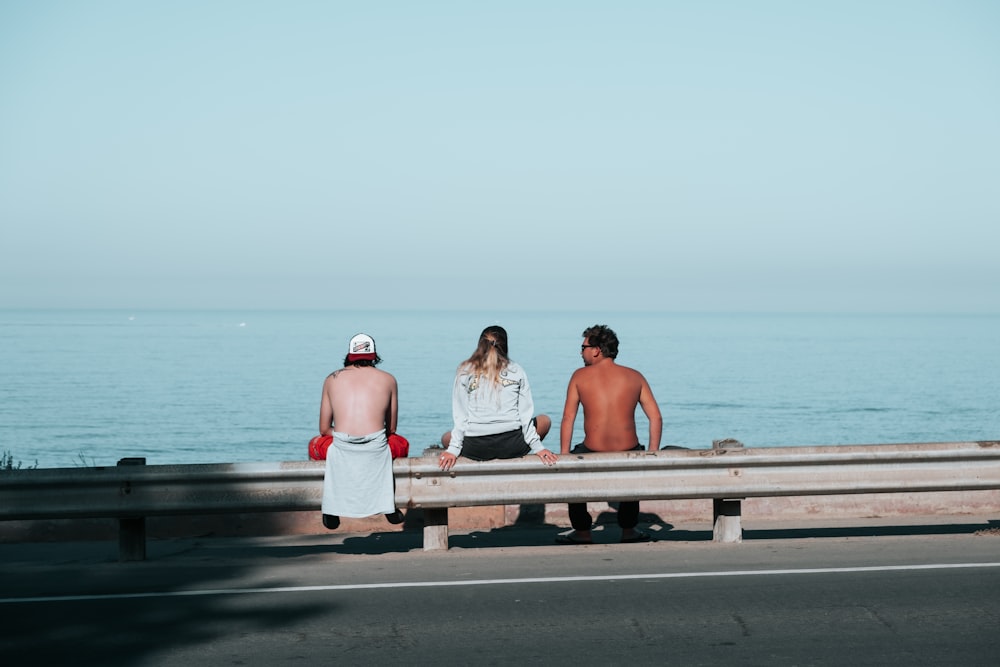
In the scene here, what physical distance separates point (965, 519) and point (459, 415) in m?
5.04

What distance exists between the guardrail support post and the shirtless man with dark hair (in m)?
1.03

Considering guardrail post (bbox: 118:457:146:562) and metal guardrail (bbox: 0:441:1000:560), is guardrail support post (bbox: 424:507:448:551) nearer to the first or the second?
metal guardrail (bbox: 0:441:1000:560)

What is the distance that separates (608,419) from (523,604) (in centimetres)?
262

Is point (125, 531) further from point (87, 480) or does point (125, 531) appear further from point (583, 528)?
point (583, 528)

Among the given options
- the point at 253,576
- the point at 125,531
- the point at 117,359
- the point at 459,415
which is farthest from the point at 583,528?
the point at 117,359

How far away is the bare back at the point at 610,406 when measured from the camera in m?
9.73

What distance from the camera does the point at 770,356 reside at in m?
97.4

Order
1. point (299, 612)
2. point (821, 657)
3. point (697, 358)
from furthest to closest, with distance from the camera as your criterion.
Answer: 1. point (697, 358)
2. point (299, 612)
3. point (821, 657)

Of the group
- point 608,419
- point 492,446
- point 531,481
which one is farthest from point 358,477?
point 608,419

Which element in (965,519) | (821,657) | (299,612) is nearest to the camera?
(821,657)

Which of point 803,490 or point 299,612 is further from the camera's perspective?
point 803,490

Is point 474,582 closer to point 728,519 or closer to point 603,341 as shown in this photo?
point 728,519

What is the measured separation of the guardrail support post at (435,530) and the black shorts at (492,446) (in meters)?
0.49

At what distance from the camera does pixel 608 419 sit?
9750mm
